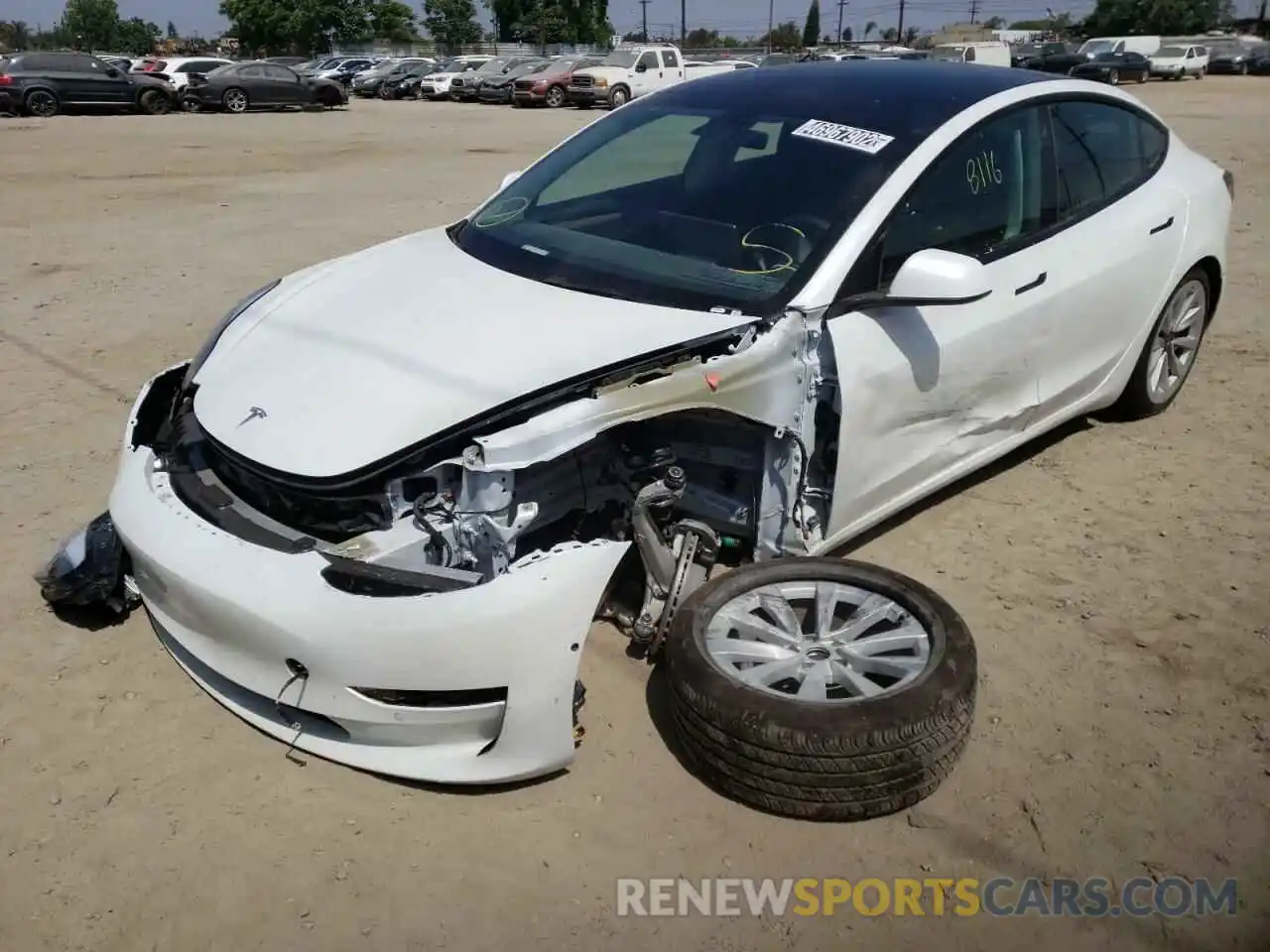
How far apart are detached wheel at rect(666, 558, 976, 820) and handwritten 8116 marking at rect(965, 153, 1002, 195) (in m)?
1.48

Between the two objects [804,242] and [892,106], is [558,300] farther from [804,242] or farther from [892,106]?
[892,106]

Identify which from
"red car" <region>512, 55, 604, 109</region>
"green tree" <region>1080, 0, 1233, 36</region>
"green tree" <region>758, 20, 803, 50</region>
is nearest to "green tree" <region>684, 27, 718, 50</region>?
"green tree" <region>758, 20, 803, 50</region>

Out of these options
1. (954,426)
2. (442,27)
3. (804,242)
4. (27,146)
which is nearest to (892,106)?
(804,242)

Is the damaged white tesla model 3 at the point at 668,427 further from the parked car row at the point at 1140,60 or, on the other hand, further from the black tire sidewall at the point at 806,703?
the parked car row at the point at 1140,60

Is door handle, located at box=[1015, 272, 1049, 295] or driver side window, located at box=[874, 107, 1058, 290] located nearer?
driver side window, located at box=[874, 107, 1058, 290]

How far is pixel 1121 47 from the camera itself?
41.5 meters

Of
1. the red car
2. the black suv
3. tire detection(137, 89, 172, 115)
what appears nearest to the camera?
the black suv

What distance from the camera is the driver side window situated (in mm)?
3506

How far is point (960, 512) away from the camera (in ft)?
14.4

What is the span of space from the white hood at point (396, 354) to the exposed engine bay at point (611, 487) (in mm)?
81

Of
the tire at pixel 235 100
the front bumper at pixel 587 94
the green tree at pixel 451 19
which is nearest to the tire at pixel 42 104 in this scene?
the tire at pixel 235 100

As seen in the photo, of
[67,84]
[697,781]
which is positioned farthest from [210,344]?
[67,84]

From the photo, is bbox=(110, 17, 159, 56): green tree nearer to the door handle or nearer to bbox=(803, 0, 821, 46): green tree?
bbox=(803, 0, 821, 46): green tree

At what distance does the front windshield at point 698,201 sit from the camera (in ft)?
11.1
